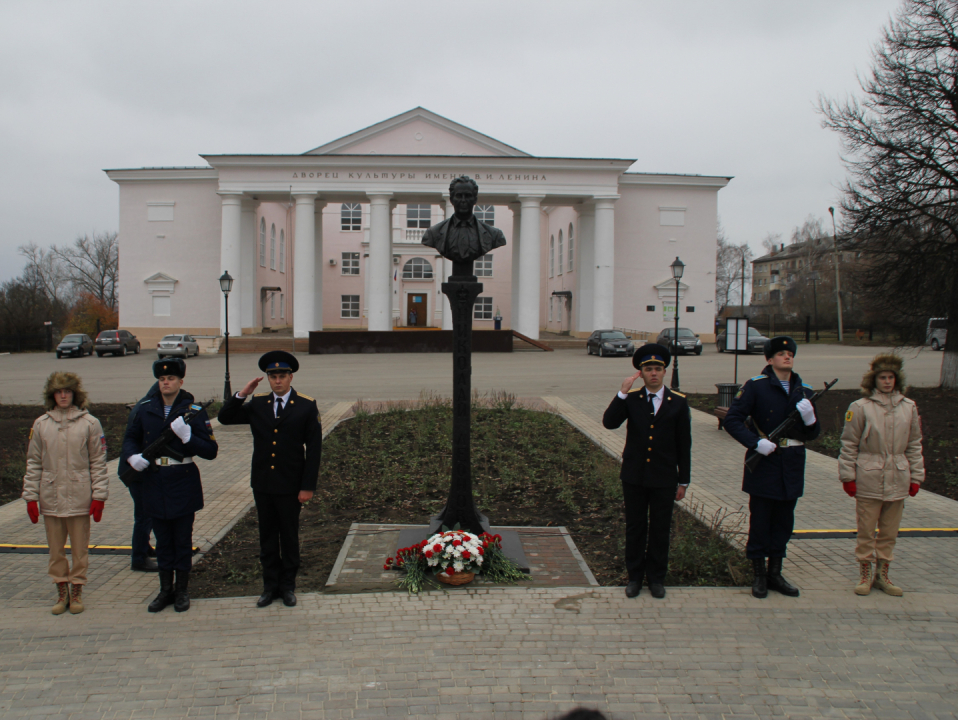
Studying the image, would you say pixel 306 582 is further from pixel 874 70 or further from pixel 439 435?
pixel 874 70

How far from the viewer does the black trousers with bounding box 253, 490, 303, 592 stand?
4.79 metres

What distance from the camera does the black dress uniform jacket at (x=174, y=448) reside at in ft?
15.3

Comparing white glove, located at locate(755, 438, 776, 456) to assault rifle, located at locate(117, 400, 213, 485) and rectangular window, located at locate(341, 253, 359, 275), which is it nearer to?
assault rifle, located at locate(117, 400, 213, 485)

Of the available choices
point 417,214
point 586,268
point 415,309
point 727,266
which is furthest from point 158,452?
point 727,266

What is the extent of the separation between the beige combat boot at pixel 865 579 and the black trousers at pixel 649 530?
4.77 feet

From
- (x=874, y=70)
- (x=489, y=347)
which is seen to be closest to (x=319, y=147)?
(x=489, y=347)

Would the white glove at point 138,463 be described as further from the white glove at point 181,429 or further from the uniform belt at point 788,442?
the uniform belt at point 788,442

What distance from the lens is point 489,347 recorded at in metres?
37.3

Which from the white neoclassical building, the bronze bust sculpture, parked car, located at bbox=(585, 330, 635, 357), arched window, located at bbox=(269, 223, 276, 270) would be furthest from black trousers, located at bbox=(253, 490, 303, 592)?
arched window, located at bbox=(269, 223, 276, 270)

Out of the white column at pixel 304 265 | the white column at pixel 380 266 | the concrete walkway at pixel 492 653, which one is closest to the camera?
the concrete walkway at pixel 492 653

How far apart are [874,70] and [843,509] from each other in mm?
14167

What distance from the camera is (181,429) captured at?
15.3ft

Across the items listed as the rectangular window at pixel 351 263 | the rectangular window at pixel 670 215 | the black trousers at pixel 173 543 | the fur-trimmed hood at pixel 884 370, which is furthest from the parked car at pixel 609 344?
the black trousers at pixel 173 543

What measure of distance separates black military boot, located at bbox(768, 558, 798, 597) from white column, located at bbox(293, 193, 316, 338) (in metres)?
39.1
